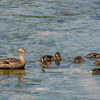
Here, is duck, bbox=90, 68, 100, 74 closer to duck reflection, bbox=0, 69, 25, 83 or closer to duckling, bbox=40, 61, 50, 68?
duckling, bbox=40, 61, 50, 68

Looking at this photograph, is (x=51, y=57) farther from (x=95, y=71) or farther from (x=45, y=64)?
(x=95, y=71)

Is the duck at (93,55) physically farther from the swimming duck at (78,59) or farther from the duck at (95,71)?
the duck at (95,71)

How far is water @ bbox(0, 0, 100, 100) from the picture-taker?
10.3m

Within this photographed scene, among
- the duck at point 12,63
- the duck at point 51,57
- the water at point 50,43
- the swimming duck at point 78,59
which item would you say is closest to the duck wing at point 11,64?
the duck at point 12,63

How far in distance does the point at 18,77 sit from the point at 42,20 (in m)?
8.39

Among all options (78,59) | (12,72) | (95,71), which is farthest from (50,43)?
(95,71)

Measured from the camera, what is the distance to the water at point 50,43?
10328 millimetres

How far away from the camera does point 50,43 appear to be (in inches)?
611

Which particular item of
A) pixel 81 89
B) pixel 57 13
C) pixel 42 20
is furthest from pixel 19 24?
pixel 81 89

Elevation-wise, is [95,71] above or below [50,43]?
below

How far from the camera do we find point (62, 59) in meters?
13.6

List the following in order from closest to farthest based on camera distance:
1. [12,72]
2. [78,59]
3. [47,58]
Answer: [12,72]
[78,59]
[47,58]

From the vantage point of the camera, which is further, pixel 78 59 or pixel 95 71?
pixel 78 59

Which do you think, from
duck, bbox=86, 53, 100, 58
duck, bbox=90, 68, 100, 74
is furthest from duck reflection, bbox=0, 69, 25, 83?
duck, bbox=86, 53, 100, 58
